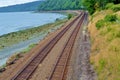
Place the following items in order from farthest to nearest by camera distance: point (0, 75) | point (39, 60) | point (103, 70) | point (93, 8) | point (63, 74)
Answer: point (93, 8) < point (39, 60) < point (0, 75) < point (63, 74) < point (103, 70)

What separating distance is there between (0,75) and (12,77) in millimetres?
3353

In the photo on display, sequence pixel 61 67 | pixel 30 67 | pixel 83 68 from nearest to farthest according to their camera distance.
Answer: pixel 83 68 < pixel 61 67 < pixel 30 67

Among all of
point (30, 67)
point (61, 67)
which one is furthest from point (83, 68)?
point (30, 67)

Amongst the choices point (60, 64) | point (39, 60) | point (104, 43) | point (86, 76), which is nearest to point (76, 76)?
point (86, 76)

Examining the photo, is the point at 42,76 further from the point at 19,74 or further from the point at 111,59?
the point at 111,59

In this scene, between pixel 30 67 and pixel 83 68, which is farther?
pixel 30 67

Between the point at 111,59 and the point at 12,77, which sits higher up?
the point at 111,59

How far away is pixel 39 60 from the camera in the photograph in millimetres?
36562

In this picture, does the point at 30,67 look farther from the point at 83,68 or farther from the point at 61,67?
the point at 83,68

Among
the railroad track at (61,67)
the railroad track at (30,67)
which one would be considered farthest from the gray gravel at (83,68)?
the railroad track at (30,67)

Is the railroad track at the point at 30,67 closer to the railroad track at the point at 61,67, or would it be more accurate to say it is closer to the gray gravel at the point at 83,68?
the railroad track at the point at 61,67

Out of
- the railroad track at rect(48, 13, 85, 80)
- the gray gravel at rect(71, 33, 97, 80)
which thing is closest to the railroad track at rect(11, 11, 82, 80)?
the railroad track at rect(48, 13, 85, 80)

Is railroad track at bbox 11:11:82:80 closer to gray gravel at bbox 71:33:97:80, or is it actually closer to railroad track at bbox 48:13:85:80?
railroad track at bbox 48:13:85:80

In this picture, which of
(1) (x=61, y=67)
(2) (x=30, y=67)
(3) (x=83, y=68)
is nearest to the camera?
(3) (x=83, y=68)
